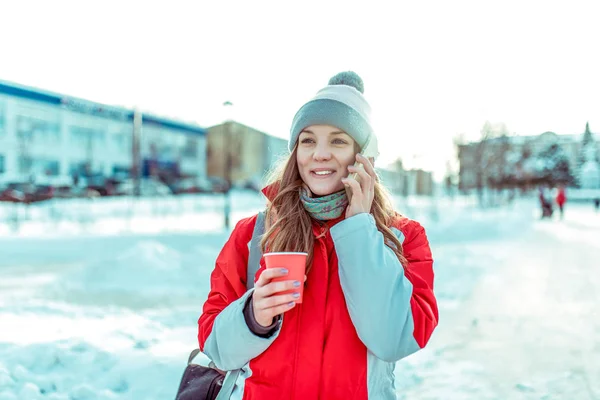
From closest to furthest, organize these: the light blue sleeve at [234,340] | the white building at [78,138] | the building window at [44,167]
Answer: the light blue sleeve at [234,340]
the white building at [78,138]
the building window at [44,167]

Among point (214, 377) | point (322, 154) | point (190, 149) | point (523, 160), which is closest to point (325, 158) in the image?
point (322, 154)

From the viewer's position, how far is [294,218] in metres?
1.72

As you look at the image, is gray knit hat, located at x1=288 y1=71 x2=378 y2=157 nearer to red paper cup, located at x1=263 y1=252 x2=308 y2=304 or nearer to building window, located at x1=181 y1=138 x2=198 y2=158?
red paper cup, located at x1=263 y1=252 x2=308 y2=304

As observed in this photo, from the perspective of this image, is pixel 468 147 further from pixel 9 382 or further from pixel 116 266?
pixel 9 382

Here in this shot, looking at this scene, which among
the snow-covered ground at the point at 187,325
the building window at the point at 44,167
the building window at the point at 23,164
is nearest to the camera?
the snow-covered ground at the point at 187,325

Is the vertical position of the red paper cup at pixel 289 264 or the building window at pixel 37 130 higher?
the building window at pixel 37 130

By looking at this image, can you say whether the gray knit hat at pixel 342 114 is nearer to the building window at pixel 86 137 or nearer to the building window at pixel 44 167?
the building window at pixel 44 167

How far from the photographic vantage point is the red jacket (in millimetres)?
1501

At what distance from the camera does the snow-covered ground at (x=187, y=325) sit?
3.58 metres

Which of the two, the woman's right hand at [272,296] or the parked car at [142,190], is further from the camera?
the parked car at [142,190]

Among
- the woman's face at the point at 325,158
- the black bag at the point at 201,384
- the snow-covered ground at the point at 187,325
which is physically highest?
the woman's face at the point at 325,158

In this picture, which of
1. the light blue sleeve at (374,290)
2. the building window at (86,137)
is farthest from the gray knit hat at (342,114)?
the building window at (86,137)

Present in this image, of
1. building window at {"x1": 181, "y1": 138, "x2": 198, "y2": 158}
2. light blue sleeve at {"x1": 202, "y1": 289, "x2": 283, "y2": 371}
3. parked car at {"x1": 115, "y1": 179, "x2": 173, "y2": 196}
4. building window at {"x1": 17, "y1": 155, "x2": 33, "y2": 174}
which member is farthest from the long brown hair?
building window at {"x1": 181, "y1": 138, "x2": 198, "y2": 158}

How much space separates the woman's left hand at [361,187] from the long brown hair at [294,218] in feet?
0.45
